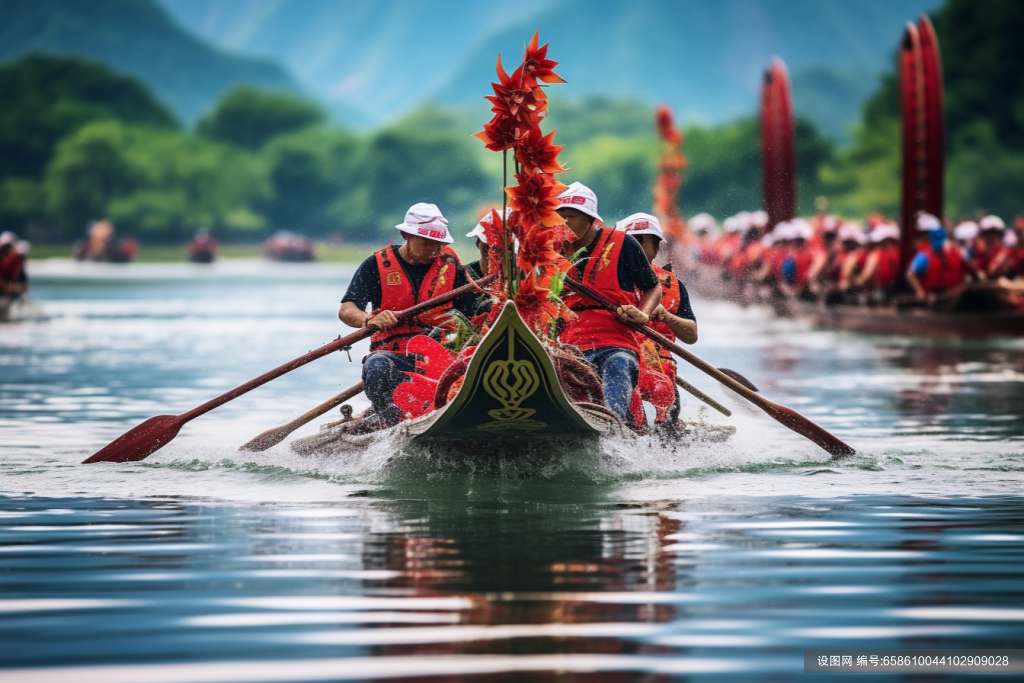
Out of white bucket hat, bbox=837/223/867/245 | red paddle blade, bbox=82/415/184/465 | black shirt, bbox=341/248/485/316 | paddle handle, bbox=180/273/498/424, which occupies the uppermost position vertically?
white bucket hat, bbox=837/223/867/245

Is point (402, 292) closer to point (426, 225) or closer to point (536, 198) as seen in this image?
point (426, 225)

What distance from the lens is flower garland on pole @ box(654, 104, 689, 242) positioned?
45681 mm

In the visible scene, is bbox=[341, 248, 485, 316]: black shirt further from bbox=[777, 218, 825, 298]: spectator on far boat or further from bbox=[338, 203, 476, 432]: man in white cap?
bbox=[777, 218, 825, 298]: spectator on far boat

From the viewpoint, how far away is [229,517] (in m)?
8.59

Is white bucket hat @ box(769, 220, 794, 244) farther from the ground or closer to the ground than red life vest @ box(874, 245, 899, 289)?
farther from the ground

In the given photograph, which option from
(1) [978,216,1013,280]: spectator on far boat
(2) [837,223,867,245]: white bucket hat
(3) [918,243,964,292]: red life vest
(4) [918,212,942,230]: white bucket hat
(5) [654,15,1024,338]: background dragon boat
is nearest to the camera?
(5) [654,15,1024,338]: background dragon boat

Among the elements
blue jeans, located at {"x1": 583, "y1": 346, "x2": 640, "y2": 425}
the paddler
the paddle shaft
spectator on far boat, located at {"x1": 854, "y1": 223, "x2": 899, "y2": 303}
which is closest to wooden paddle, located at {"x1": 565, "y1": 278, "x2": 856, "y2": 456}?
the paddler

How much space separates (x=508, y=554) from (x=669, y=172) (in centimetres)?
4264

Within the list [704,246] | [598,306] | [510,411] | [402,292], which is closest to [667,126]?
[704,246]

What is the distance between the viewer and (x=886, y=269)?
26.0m

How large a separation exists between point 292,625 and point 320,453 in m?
4.76

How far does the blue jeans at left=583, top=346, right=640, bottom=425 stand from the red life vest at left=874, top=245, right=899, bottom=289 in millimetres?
16585

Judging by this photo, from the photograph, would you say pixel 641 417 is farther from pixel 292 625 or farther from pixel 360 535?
pixel 292 625

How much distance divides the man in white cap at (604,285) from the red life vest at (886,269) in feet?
54.1
